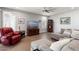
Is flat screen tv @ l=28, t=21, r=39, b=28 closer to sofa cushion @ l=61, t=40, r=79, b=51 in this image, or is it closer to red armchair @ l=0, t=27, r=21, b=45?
red armchair @ l=0, t=27, r=21, b=45

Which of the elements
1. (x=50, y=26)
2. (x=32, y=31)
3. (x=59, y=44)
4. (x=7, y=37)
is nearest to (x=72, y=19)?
(x=50, y=26)

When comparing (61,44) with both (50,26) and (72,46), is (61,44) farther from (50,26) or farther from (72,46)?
(50,26)

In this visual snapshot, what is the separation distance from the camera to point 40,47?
6.27 feet

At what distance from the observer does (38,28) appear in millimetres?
2004

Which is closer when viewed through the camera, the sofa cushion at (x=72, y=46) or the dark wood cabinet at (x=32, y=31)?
the sofa cushion at (x=72, y=46)

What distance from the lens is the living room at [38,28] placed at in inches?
72.3

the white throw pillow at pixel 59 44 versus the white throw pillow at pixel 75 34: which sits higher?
the white throw pillow at pixel 75 34

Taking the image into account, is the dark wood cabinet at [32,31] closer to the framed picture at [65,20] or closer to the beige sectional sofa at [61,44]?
the beige sectional sofa at [61,44]

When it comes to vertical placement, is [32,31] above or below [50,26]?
below

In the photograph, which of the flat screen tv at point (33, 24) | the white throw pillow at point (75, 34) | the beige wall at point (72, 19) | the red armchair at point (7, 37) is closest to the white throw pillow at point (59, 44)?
the white throw pillow at point (75, 34)

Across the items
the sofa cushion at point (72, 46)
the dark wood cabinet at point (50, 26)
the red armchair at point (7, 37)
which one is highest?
the dark wood cabinet at point (50, 26)
